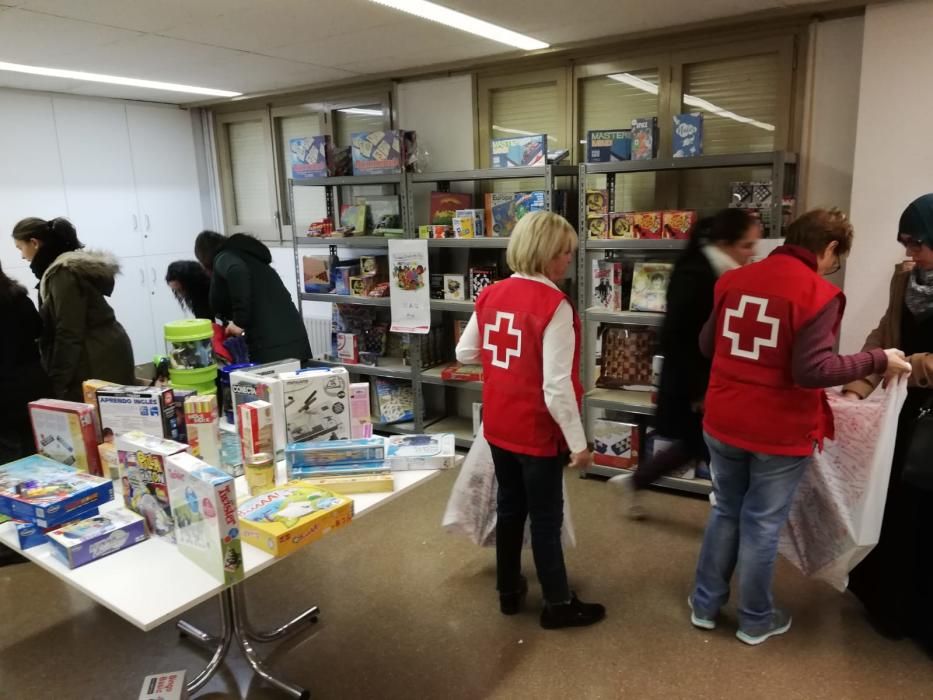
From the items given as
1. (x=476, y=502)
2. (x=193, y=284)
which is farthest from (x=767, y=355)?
(x=193, y=284)

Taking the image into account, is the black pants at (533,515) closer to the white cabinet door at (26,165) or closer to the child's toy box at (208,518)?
the child's toy box at (208,518)

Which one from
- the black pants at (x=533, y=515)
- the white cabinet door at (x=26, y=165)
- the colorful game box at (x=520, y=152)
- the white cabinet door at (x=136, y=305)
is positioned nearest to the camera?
the black pants at (x=533, y=515)

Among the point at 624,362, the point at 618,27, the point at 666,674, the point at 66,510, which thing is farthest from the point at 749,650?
the point at 618,27

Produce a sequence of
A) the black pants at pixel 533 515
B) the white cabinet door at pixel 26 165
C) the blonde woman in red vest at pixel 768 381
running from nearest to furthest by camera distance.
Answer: the blonde woman in red vest at pixel 768 381 → the black pants at pixel 533 515 → the white cabinet door at pixel 26 165

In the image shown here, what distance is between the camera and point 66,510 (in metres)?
1.86

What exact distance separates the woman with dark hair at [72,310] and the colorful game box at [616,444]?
2458mm

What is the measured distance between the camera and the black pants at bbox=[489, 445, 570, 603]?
2320 mm

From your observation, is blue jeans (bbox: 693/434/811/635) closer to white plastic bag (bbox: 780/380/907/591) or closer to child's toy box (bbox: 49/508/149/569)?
white plastic bag (bbox: 780/380/907/591)

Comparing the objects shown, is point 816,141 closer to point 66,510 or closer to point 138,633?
point 66,510

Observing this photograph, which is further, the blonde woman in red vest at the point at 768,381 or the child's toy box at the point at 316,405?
the child's toy box at the point at 316,405

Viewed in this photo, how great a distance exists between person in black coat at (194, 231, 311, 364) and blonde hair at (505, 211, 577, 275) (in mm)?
1936

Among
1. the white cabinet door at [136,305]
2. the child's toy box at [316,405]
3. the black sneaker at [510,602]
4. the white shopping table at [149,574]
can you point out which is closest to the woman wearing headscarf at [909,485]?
the black sneaker at [510,602]

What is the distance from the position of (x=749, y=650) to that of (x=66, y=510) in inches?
85.7

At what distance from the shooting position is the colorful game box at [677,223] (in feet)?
10.9
